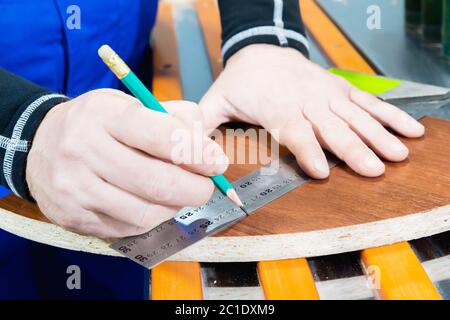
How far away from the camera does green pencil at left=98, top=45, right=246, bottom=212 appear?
22.8 inches

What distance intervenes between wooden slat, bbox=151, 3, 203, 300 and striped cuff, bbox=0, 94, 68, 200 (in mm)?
181

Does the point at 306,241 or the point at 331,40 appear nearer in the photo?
the point at 306,241

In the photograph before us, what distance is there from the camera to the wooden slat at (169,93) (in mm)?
626

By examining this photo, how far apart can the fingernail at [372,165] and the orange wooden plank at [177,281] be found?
239 millimetres

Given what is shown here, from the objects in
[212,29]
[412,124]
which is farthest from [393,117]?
[212,29]

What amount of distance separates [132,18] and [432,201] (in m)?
0.63

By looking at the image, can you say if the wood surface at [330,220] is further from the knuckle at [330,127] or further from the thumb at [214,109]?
the thumb at [214,109]

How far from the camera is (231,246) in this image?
26.2 inches

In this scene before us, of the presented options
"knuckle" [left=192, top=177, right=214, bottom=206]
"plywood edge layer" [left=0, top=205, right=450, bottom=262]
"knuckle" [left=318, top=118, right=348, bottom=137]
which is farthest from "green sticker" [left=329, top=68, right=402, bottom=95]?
"knuckle" [left=192, top=177, right=214, bottom=206]

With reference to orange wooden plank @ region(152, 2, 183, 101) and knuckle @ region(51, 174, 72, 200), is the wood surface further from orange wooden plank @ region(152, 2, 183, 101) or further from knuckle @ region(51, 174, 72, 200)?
orange wooden plank @ region(152, 2, 183, 101)

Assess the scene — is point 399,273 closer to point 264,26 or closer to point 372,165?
point 372,165

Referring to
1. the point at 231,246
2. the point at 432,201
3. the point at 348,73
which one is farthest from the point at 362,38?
the point at 231,246

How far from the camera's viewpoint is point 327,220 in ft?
2.23

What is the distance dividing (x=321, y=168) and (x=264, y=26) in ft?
1.18
